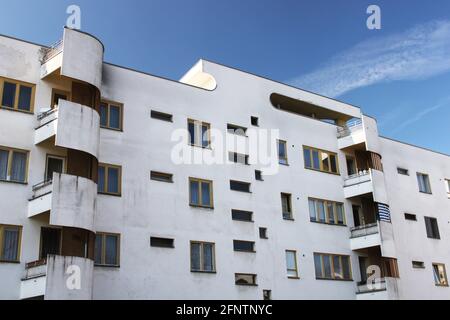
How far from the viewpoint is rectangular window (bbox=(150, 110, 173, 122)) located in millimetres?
33125

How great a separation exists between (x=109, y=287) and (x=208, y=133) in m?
11.0

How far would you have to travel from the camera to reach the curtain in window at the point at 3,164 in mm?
27266

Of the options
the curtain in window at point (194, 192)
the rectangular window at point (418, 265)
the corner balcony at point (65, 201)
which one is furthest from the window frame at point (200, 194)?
the rectangular window at point (418, 265)

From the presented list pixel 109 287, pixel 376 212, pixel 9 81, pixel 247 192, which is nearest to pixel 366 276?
pixel 376 212

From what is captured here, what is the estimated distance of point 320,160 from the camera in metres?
39.9

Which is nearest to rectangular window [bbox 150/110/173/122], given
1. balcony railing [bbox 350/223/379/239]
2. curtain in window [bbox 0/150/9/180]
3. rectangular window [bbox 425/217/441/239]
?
curtain in window [bbox 0/150/9/180]

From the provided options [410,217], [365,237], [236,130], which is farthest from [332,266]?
[236,130]

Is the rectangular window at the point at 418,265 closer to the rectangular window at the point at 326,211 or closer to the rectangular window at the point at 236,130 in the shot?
the rectangular window at the point at 326,211

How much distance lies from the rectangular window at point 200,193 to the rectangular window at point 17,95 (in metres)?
9.46

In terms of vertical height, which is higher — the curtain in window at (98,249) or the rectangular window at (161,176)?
the rectangular window at (161,176)
